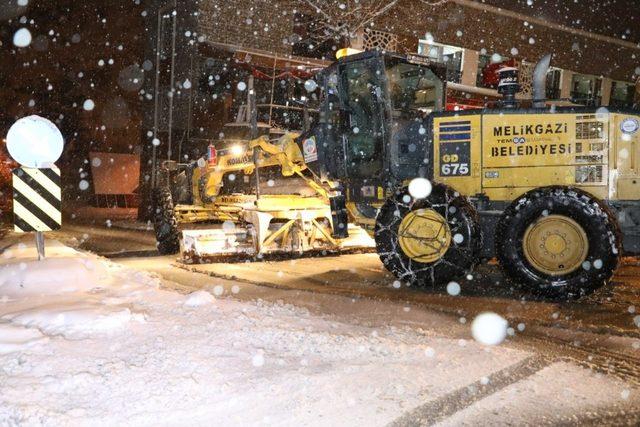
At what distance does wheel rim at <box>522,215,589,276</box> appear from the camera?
20.3 feet

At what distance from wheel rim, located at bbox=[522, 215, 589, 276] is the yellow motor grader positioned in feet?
9.83

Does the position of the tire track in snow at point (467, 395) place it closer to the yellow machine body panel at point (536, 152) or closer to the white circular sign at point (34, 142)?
the yellow machine body panel at point (536, 152)

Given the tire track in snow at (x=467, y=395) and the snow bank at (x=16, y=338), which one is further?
the snow bank at (x=16, y=338)

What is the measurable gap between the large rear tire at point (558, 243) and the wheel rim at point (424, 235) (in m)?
0.71

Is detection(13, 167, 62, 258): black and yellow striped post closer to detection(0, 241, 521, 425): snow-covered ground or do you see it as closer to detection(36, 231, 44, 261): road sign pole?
detection(36, 231, 44, 261): road sign pole

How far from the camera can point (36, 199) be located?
664 cm

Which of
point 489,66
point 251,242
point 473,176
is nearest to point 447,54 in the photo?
point 489,66

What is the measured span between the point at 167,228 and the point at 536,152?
7.48 metres

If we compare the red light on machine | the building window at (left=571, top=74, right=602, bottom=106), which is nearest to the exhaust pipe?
the red light on machine

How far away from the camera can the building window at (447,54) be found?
22547 millimetres

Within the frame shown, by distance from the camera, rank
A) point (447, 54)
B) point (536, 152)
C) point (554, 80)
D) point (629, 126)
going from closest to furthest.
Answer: point (629, 126), point (536, 152), point (447, 54), point (554, 80)

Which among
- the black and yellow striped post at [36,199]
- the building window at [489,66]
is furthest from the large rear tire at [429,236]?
the building window at [489,66]

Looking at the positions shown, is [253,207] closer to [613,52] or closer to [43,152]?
[43,152]

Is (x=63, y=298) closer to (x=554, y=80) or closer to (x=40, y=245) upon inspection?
(x=40, y=245)
